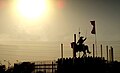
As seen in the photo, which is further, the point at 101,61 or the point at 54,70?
the point at 54,70

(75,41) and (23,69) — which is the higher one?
(75,41)

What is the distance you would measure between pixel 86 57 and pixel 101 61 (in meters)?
1.81

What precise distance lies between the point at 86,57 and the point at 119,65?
3.80 m

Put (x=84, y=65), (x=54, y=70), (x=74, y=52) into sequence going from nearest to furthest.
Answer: (x=84, y=65) → (x=74, y=52) → (x=54, y=70)

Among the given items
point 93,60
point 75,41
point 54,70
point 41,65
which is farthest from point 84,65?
point 41,65

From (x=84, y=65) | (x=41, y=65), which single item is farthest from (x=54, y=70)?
(x=84, y=65)

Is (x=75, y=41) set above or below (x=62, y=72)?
above

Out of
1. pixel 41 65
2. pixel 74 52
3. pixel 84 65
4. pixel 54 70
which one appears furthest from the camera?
pixel 41 65

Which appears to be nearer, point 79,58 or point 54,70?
point 79,58

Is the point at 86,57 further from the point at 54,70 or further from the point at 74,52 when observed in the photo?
the point at 54,70

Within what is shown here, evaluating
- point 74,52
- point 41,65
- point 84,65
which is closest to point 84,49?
point 74,52

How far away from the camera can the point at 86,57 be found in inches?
1575

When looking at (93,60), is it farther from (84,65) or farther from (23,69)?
(23,69)

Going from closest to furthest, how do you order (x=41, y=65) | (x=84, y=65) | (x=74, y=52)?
(x=84, y=65) → (x=74, y=52) → (x=41, y=65)
